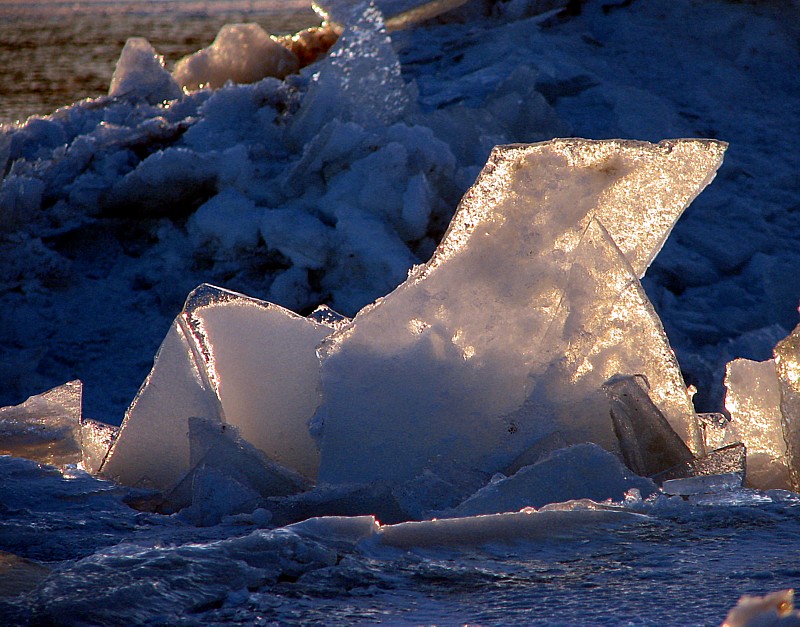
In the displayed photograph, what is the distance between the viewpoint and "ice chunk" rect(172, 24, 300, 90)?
18.9 feet

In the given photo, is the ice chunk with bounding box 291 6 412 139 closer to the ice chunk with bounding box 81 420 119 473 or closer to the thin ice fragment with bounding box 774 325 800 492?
the ice chunk with bounding box 81 420 119 473

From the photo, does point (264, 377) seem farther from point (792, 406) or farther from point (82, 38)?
point (82, 38)

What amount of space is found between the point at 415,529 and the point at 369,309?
0.58 m

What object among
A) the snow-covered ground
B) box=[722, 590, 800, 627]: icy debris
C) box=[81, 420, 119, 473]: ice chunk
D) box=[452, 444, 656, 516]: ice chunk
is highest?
box=[722, 590, 800, 627]: icy debris

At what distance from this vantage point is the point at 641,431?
1888mm

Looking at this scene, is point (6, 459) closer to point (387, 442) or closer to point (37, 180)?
point (387, 442)

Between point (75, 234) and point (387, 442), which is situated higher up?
point (387, 442)

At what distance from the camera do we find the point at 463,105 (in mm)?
4793

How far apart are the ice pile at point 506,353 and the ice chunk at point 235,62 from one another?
407 cm

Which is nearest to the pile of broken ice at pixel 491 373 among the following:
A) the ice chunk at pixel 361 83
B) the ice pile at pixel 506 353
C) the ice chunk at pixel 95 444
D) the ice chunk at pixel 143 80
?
the ice pile at pixel 506 353

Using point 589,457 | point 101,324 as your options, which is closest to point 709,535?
point 589,457

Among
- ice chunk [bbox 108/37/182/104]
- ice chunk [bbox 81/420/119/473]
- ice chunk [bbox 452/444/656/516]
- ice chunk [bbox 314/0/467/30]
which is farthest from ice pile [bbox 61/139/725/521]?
ice chunk [bbox 314/0/467/30]

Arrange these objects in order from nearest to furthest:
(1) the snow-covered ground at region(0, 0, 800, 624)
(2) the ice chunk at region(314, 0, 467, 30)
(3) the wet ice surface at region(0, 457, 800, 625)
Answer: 1. (3) the wet ice surface at region(0, 457, 800, 625)
2. (1) the snow-covered ground at region(0, 0, 800, 624)
3. (2) the ice chunk at region(314, 0, 467, 30)

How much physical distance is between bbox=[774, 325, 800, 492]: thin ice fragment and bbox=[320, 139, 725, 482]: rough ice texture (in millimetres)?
185
